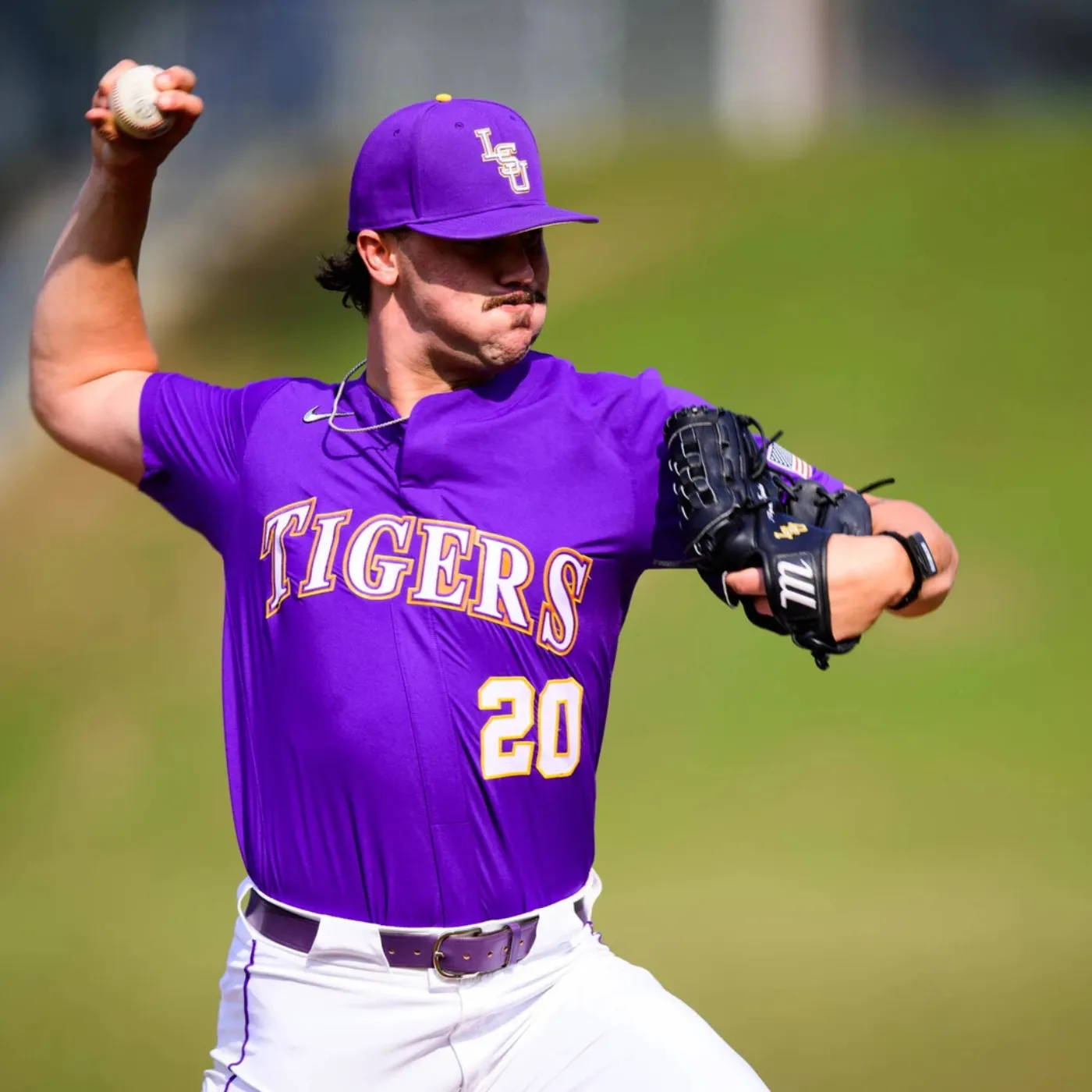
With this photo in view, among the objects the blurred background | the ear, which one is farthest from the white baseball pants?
the blurred background

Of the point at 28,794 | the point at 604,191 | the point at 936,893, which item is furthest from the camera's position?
the point at 604,191

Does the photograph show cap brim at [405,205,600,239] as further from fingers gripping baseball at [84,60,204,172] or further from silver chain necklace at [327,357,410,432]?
fingers gripping baseball at [84,60,204,172]

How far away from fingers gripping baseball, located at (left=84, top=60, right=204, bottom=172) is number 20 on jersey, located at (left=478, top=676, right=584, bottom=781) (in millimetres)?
1167

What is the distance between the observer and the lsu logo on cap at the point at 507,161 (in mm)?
2789

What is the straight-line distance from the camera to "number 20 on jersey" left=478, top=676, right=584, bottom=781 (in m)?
2.63

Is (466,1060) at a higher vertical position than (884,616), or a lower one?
higher

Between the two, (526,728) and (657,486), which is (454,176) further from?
(526,728)

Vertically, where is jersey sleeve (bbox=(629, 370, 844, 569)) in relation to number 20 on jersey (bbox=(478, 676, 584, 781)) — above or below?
above

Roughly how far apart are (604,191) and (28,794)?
431 centimetres

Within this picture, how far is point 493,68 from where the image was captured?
907 centimetres

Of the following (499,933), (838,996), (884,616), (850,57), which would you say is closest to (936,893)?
(838,996)

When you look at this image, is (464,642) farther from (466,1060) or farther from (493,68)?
(493,68)

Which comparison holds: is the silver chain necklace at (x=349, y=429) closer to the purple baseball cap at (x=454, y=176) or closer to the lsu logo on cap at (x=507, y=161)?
the purple baseball cap at (x=454, y=176)

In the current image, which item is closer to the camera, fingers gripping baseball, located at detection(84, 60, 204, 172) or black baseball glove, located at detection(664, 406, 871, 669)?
black baseball glove, located at detection(664, 406, 871, 669)
